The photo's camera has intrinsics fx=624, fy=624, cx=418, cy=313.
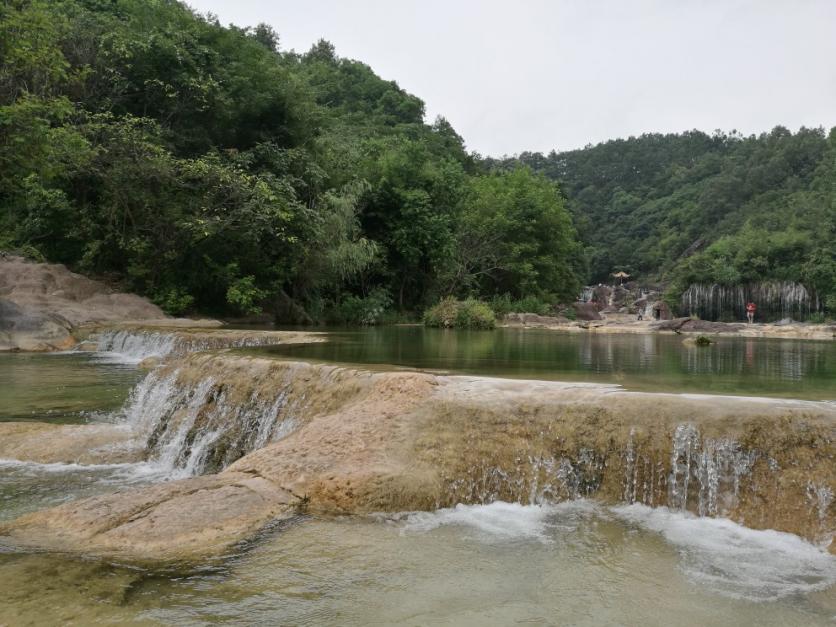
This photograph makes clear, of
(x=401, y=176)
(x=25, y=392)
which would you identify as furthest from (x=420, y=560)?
(x=401, y=176)

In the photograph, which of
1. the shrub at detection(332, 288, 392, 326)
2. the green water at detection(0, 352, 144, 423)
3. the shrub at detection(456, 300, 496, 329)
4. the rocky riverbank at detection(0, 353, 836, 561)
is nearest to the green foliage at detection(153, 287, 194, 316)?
the green water at detection(0, 352, 144, 423)

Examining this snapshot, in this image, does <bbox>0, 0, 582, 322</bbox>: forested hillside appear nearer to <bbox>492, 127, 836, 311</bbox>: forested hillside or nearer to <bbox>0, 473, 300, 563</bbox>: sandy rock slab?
<bbox>0, 473, 300, 563</bbox>: sandy rock slab

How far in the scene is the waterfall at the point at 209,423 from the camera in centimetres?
668

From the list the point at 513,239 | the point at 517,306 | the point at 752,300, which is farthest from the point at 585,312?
the point at 517,306

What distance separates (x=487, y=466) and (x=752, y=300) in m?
42.6

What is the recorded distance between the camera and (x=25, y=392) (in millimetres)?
9586

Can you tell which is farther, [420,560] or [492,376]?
[492,376]

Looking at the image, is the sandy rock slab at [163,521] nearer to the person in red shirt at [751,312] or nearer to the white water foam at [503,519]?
the white water foam at [503,519]

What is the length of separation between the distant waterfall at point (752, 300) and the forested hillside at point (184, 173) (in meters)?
26.1

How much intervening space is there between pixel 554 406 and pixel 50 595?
385 cm

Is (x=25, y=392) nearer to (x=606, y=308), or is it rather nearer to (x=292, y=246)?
(x=292, y=246)

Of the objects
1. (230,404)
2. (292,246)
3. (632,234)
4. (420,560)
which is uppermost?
(632,234)

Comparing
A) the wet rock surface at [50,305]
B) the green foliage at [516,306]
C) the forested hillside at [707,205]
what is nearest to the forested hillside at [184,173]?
the wet rock surface at [50,305]

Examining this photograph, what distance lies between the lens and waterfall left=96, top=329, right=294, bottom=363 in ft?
40.2
